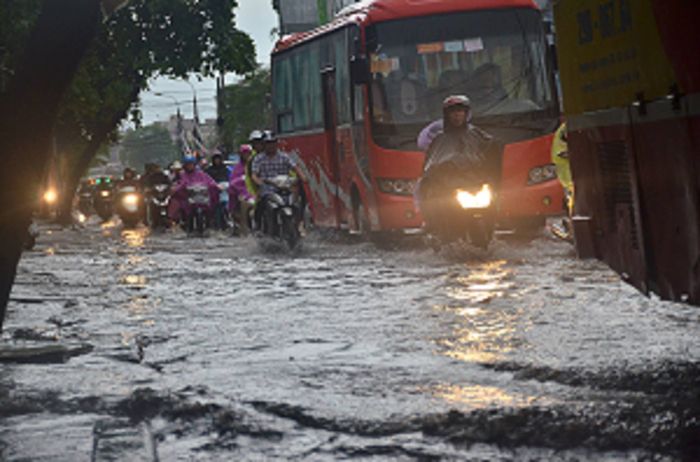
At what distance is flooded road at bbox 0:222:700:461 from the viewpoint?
4835mm

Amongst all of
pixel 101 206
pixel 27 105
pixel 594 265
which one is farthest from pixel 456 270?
pixel 101 206

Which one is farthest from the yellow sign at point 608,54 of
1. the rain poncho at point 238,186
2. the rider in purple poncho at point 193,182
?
the rider in purple poncho at point 193,182

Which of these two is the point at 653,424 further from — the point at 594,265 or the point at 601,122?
the point at 594,265

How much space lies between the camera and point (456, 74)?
15734mm

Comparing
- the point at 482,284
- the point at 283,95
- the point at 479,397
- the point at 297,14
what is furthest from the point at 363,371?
the point at 297,14

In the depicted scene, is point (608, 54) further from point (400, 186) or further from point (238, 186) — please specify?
point (238, 186)

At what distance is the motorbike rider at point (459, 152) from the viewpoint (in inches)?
511

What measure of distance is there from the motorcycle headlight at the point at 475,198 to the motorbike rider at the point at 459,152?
0.38 feet

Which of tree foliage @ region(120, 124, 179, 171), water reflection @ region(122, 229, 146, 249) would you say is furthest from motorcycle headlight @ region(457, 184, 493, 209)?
tree foliage @ region(120, 124, 179, 171)

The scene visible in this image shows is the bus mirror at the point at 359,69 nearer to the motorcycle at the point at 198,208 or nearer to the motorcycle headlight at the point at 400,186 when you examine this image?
the motorcycle headlight at the point at 400,186

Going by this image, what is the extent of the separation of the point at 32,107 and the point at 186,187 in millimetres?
17252

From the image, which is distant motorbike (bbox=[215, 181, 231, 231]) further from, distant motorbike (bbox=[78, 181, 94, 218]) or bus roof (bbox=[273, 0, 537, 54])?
distant motorbike (bbox=[78, 181, 94, 218])

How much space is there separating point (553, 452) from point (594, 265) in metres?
7.37

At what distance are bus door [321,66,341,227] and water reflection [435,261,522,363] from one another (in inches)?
267
